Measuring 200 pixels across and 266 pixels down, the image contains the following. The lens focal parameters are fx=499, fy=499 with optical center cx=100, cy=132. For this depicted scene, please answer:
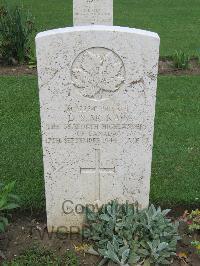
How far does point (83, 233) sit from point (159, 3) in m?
11.5

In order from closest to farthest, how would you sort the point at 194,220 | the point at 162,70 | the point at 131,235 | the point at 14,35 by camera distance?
the point at 131,235
the point at 194,220
the point at 14,35
the point at 162,70

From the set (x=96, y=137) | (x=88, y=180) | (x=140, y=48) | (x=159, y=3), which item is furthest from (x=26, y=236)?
(x=159, y=3)

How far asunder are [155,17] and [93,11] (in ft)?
14.8

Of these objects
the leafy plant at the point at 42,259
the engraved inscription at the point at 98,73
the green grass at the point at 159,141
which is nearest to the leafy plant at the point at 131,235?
the leafy plant at the point at 42,259

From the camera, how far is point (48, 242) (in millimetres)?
4238

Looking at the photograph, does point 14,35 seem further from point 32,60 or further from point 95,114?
point 95,114

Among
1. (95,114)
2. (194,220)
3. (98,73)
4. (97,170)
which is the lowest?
(194,220)

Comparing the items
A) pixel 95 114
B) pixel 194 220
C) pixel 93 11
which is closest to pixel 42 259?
pixel 95 114

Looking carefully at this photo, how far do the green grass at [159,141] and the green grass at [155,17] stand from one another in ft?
8.23

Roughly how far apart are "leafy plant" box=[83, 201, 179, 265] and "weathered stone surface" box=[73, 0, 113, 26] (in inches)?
205

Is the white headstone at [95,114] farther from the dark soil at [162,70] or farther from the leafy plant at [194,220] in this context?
the dark soil at [162,70]

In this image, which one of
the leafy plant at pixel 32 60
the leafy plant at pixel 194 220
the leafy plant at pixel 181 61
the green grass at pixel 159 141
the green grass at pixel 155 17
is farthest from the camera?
the green grass at pixel 155 17

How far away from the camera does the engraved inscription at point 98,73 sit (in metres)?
3.65

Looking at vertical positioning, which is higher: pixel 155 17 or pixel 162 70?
pixel 155 17
